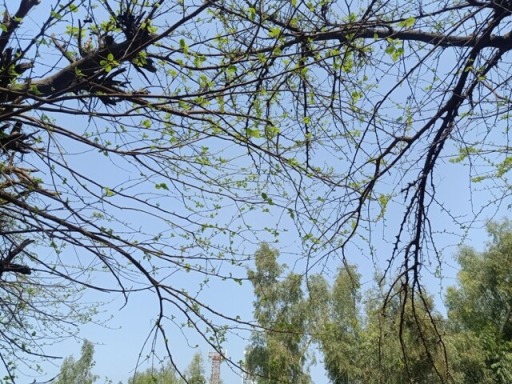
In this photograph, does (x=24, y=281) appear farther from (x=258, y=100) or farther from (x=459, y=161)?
(x=459, y=161)

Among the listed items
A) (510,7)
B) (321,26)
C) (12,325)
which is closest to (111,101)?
(321,26)

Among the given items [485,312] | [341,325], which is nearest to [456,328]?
[485,312]

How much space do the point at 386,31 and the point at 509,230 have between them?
12109 millimetres

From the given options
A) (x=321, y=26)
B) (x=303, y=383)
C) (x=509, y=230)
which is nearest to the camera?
(x=321, y=26)

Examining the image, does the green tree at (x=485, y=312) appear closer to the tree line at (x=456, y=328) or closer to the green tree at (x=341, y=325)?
the tree line at (x=456, y=328)

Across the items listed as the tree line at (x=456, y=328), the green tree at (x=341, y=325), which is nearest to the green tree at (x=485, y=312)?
the tree line at (x=456, y=328)

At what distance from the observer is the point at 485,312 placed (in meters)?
11.5

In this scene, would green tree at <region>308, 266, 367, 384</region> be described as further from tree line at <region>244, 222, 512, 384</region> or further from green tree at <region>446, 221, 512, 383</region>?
green tree at <region>446, 221, 512, 383</region>

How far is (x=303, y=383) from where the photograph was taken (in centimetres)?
1281

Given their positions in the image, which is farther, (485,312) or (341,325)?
(341,325)

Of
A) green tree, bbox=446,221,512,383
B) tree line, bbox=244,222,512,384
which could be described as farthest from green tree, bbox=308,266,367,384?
green tree, bbox=446,221,512,383

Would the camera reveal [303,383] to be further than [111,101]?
Yes

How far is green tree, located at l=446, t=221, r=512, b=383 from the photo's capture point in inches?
389

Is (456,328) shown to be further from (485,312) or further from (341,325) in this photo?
(341,325)
